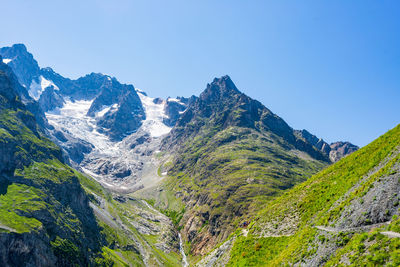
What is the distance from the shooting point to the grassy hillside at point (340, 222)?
26125 millimetres

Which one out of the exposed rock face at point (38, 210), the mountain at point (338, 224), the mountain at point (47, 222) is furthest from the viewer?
the mountain at point (47, 222)

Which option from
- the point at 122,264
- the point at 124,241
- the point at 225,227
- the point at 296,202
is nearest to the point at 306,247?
the point at 296,202

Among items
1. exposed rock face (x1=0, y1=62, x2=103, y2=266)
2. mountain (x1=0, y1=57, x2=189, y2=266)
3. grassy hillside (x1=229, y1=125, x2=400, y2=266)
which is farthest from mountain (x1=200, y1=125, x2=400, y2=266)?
mountain (x1=0, y1=57, x2=189, y2=266)

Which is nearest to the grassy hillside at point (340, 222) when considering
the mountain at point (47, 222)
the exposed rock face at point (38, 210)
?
the exposed rock face at point (38, 210)

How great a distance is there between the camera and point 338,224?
3375 cm

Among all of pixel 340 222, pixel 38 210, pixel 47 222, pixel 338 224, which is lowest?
pixel 47 222

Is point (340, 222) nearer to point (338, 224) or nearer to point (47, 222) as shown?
point (338, 224)

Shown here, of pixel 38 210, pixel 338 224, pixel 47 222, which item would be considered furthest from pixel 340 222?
pixel 38 210

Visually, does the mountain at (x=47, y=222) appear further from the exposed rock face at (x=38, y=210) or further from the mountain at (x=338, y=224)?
the mountain at (x=338, y=224)

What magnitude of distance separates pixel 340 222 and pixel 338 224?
38 cm

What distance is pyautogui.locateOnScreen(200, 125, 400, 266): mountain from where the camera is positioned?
26.0 m

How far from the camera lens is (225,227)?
615 ft

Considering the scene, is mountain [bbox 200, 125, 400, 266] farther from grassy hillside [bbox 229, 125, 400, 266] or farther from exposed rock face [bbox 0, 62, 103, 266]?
exposed rock face [bbox 0, 62, 103, 266]

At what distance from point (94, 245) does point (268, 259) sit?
138m
